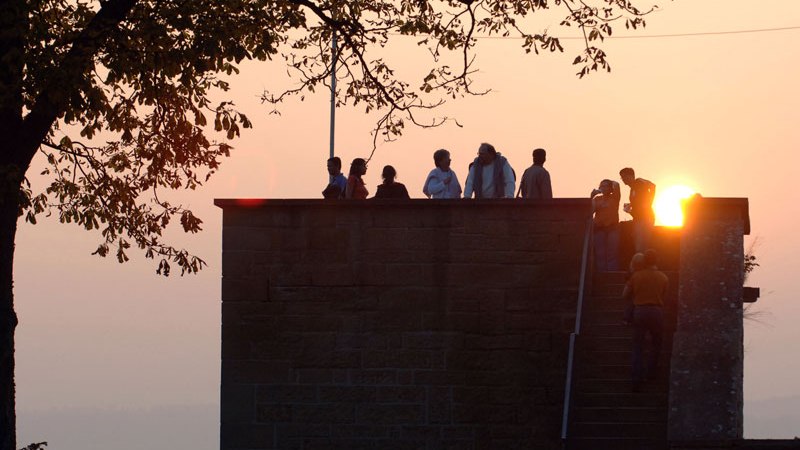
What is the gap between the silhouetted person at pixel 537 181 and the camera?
928 inches

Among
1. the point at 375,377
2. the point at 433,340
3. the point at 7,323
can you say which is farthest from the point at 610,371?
the point at 7,323

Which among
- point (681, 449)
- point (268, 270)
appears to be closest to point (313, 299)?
point (268, 270)

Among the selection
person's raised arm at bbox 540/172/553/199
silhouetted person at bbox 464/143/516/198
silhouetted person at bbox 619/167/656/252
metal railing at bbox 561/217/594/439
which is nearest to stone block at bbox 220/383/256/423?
metal railing at bbox 561/217/594/439

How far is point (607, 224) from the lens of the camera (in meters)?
24.1

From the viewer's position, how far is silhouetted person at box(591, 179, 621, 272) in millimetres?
23719

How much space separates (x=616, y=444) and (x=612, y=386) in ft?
3.81

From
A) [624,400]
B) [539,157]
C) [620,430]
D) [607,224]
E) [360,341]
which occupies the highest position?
[539,157]

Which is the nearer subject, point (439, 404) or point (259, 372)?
point (439, 404)

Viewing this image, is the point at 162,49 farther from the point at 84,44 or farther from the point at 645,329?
the point at 645,329

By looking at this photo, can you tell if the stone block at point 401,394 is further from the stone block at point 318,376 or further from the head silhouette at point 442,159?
the head silhouette at point 442,159

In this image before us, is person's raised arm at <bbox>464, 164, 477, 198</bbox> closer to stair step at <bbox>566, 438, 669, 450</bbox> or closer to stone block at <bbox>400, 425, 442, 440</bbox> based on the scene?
stone block at <bbox>400, 425, 442, 440</bbox>

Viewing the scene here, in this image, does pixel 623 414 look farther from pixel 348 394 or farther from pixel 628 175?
pixel 628 175

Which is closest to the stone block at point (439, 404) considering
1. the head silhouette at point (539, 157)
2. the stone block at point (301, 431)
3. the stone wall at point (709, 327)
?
the stone block at point (301, 431)

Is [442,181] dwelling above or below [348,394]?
above
